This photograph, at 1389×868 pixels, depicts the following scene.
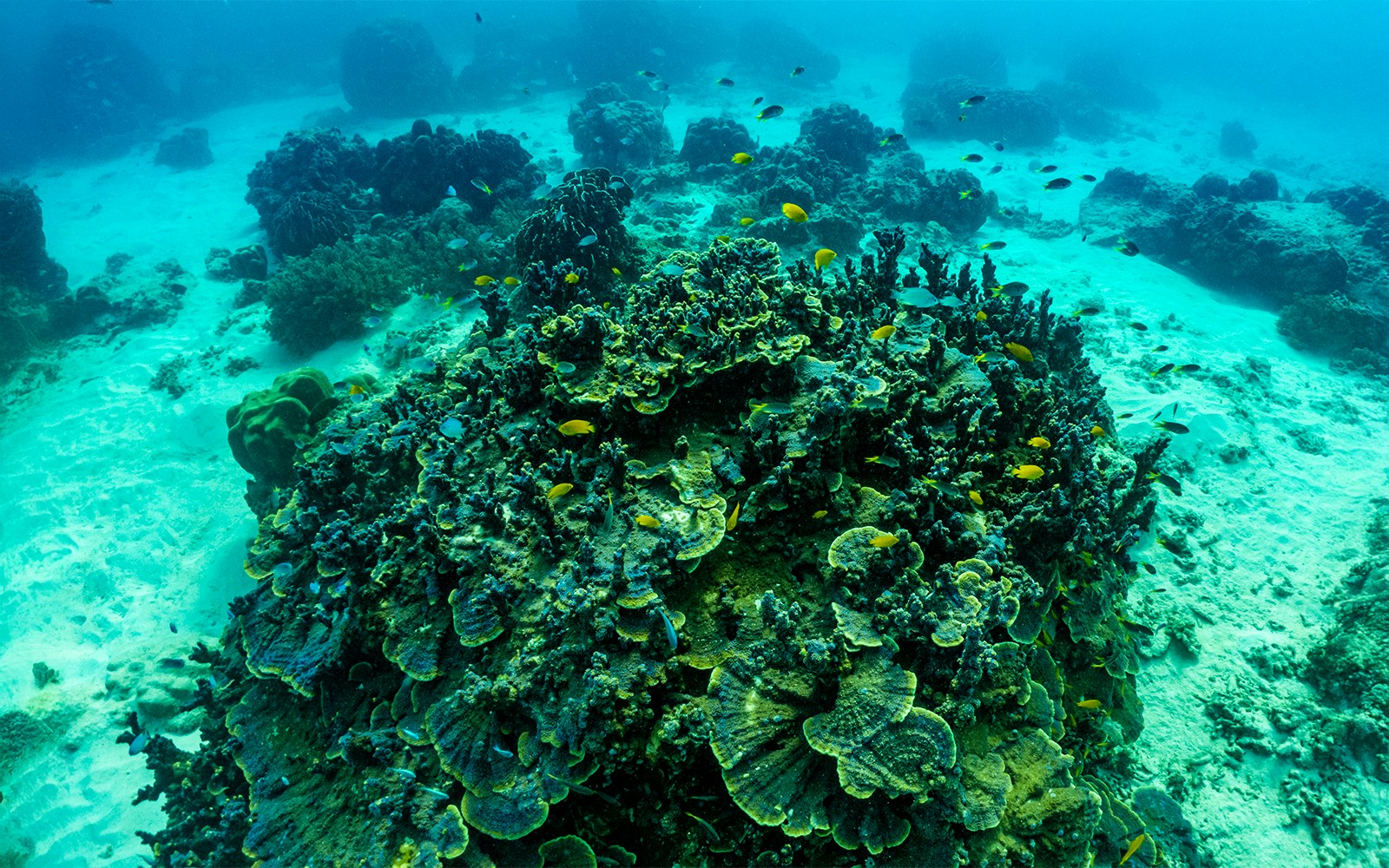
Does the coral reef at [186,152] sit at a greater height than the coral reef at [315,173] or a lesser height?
lesser

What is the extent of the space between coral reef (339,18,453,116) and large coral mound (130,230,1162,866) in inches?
1348

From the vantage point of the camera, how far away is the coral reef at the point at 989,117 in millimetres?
27047

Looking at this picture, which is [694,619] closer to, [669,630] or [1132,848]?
[669,630]

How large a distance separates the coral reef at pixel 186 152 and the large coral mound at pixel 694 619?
1278 inches

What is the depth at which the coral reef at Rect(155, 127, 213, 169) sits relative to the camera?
88.5 ft

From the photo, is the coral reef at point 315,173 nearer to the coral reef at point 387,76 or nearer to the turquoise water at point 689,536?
the turquoise water at point 689,536

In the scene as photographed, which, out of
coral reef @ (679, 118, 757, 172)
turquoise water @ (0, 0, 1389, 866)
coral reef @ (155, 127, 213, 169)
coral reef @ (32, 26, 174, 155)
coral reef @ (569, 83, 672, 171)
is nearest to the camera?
turquoise water @ (0, 0, 1389, 866)

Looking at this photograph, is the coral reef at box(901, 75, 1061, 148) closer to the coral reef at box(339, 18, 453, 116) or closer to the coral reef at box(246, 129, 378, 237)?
the coral reef at box(246, 129, 378, 237)

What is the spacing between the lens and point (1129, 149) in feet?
98.8

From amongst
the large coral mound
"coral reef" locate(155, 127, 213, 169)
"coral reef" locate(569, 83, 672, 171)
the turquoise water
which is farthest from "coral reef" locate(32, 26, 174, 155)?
the large coral mound

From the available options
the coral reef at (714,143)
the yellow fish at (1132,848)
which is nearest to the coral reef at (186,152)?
the coral reef at (714,143)

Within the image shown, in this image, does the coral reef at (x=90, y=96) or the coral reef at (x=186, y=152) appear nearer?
the coral reef at (x=186, y=152)

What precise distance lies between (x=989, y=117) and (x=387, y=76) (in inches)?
1264

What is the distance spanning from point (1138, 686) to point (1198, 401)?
6.54 m
